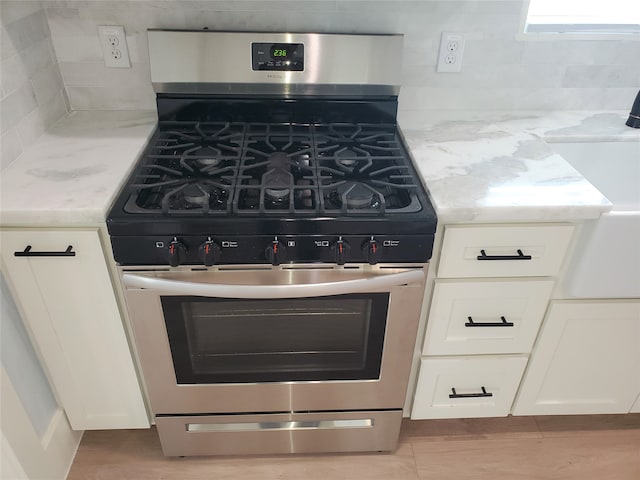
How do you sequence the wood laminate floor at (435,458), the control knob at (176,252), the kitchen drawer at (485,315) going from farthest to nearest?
1. the wood laminate floor at (435,458)
2. the kitchen drawer at (485,315)
3. the control knob at (176,252)

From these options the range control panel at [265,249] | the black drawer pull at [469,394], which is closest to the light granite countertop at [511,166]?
the range control panel at [265,249]

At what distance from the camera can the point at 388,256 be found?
1158 mm

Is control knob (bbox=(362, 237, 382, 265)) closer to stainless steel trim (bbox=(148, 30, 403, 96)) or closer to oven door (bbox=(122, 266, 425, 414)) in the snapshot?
oven door (bbox=(122, 266, 425, 414))

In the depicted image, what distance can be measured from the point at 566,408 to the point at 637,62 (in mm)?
1145

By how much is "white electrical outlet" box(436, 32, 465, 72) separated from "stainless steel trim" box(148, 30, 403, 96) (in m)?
0.16

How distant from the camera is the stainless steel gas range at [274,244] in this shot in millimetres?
1119

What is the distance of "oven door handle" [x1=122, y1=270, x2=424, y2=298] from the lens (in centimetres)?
114

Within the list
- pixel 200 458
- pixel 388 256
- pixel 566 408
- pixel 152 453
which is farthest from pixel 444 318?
pixel 152 453

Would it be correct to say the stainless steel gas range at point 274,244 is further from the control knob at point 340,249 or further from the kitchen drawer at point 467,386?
the kitchen drawer at point 467,386

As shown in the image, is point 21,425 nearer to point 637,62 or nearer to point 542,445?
point 542,445

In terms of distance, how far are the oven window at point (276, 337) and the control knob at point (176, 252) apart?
121 millimetres

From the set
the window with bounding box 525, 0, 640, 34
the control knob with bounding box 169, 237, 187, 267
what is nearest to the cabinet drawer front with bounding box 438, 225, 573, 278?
the control knob with bounding box 169, 237, 187, 267

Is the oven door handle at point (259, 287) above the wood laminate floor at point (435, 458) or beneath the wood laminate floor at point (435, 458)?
above

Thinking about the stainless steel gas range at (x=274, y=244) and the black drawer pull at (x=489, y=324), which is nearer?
the stainless steel gas range at (x=274, y=244)
